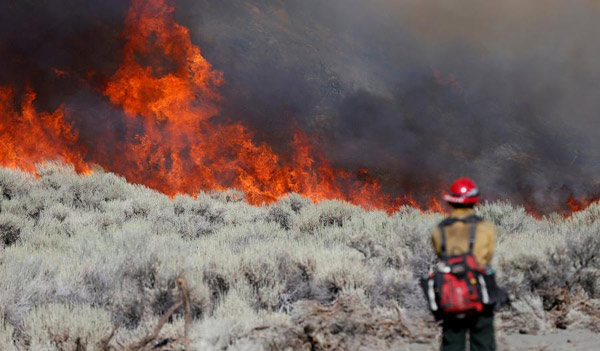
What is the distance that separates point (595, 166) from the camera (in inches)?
674

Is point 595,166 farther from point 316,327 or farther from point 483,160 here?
point 316,327

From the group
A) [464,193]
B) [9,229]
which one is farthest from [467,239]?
[9,229]

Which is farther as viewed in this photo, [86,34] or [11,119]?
[86,34]

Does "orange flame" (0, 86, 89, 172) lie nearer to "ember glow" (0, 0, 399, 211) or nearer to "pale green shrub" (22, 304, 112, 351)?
"ember glow" (0, 0, 399, 211)

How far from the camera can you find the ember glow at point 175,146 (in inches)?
583

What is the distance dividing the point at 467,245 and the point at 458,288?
1.05 ft

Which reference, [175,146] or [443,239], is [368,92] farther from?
[443,239]

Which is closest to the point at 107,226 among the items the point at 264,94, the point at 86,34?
the point at 264,94

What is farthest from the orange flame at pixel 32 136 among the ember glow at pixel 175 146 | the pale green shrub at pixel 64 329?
the pale green shrub at pixel 64 329

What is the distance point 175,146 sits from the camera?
15.5m

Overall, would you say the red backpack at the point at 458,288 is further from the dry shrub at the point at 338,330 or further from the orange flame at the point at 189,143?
the orange flame at the point at 189,143

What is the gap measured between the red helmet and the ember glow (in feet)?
34.2

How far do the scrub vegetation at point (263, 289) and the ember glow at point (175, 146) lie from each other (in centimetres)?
682

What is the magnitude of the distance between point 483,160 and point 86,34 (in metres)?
16.0
